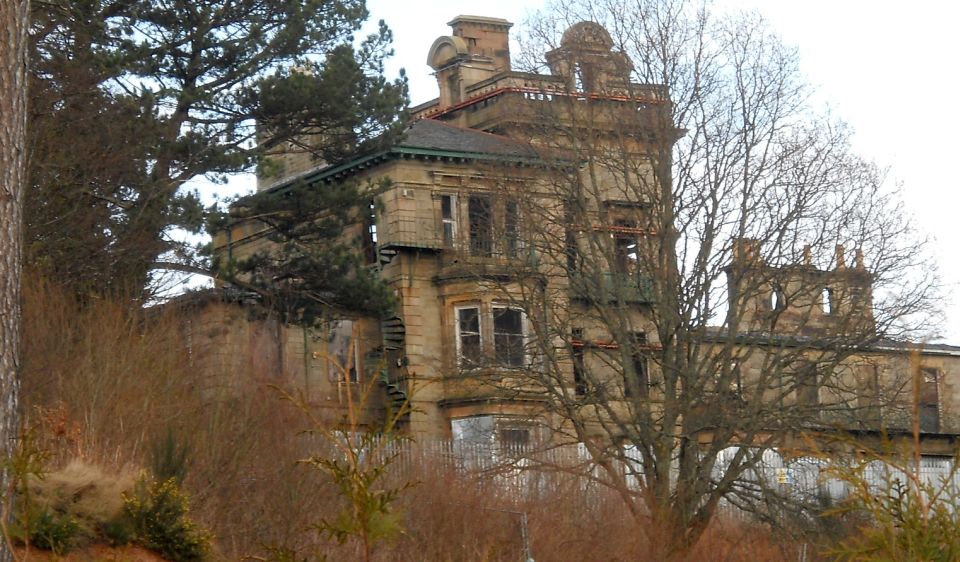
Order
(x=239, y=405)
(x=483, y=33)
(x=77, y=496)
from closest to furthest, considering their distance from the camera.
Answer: (x=77, y=496)
(x=239, y=405)
(x=483, y=33)

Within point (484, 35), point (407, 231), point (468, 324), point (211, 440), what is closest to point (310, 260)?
point (407, 231)

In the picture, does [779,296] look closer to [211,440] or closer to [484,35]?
[211,440]

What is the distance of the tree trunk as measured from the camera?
38.9 feet

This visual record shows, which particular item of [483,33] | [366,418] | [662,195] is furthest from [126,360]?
[483,33]

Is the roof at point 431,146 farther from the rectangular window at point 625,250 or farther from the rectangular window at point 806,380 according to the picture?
the rectangular window at point 806,380

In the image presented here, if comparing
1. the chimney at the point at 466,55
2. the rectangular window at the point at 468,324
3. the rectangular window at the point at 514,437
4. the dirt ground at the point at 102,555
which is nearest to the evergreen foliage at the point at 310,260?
the rectangular window at the point at 514,437

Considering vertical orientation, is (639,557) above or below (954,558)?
below

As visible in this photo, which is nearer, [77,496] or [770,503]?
[77,496]

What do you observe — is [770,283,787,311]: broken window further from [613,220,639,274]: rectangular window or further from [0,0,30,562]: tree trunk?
[0,0,30,562]: tree trunk

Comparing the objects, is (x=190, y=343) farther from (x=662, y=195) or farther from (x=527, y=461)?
(x=662, y=195)

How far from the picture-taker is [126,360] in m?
22.1

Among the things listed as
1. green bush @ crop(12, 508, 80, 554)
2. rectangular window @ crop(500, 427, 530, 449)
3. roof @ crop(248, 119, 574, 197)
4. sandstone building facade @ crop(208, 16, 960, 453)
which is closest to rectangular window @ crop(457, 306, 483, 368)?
roof @ crop(248, 119, 574, 197)

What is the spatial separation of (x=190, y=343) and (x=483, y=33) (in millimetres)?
26256

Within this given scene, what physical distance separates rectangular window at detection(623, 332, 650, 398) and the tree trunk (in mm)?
19288
